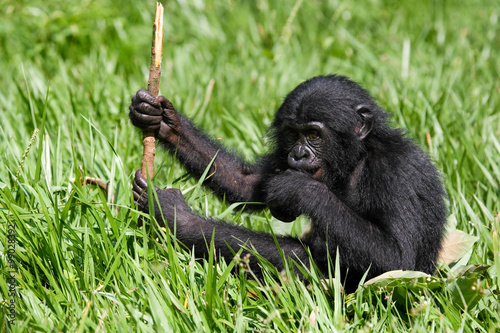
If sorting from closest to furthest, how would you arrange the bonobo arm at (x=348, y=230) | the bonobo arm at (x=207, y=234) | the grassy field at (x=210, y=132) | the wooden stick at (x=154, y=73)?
the grassy field at (x=210, y=132) → the wooden stick at (x=154, y=73) → the bonobo arm at (x=348, y=230) → the bonobo arm at (x=207, y=234)

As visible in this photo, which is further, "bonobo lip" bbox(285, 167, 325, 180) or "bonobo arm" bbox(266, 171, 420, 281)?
"bonobo lip" bbox(285, 167, 325, 180)

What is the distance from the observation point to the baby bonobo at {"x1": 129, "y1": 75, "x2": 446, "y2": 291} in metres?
4.05

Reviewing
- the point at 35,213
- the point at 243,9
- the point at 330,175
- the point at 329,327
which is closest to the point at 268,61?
the point at 243,9

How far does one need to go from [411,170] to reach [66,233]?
7.83 ft

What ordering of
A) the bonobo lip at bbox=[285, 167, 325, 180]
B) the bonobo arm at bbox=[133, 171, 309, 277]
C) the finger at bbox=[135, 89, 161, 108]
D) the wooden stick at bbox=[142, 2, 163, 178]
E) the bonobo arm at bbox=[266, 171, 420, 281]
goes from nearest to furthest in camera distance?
the wooden stick at bbox=[142, 2, 163, 178] < the bonobo arm at bbox=[266, 171, 420, 281] < the bonobo arm at bbox=[133, 171, 309, 277] < the finger at bbox=[135, 89, 161, 108] < the bonobo lip at bbox=[285, 167, 325, 180]

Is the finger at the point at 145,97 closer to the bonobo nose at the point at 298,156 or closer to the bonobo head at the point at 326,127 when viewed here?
the bonobo head at the point at 326,127

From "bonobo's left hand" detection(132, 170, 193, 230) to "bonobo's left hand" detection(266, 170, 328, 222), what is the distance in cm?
61

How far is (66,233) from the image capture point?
395 cm

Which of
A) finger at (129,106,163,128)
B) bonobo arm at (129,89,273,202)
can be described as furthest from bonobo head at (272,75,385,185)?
finger at (129,106,163,128)

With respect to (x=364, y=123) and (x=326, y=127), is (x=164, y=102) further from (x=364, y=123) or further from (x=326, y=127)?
(x=364, y=123)

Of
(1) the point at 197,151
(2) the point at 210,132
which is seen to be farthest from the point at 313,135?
(2) the point at 210,132

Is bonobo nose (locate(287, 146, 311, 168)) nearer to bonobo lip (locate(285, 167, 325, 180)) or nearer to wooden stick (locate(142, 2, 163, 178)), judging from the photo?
bonobo lip (locate(285, 167, 325, 180))

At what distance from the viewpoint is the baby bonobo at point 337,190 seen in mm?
4055

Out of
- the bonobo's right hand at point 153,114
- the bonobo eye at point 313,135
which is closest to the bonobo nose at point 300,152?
the bonobo eye at point 313,135
